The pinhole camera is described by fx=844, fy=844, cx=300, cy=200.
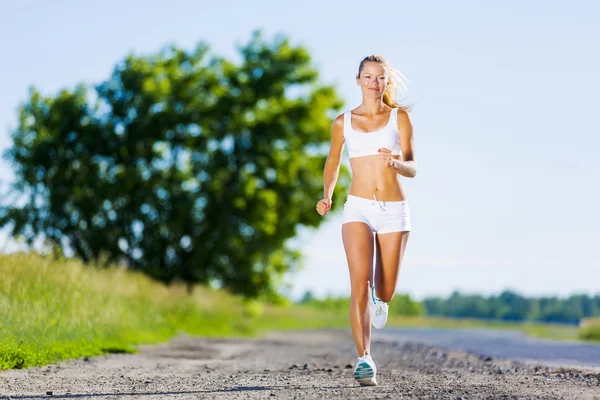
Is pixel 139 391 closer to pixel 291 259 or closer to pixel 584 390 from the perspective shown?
pixel 584 390

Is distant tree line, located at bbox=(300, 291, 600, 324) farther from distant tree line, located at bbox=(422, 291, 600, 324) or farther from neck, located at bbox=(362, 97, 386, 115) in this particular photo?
neck, located at bbox=(362, 97, 386, 115)

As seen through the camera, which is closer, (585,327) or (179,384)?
(179,384)

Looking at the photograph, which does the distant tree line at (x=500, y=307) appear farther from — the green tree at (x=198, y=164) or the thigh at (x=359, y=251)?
the thigh at (x=359, y=251)

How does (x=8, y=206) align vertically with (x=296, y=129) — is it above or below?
below

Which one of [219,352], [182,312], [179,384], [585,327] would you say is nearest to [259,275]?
[182,312]

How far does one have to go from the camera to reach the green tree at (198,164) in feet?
119

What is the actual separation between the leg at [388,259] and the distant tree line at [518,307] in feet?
150

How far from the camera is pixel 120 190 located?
122 feet

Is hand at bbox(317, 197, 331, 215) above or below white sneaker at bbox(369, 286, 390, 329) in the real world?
above

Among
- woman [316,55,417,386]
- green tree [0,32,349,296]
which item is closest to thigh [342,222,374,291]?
woman [316,55,417,386]

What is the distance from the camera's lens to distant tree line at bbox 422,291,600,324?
5800cm

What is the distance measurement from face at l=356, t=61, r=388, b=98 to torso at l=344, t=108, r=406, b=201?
0.22 meters

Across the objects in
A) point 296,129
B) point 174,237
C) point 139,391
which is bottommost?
point 139,391

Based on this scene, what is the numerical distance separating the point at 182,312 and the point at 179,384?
1819cm
